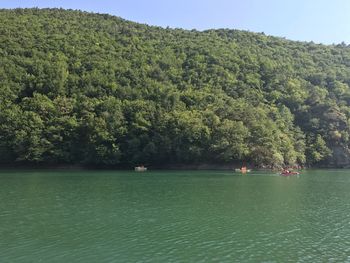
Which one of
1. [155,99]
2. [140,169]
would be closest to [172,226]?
[140,169]

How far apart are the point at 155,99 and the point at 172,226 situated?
9917cm

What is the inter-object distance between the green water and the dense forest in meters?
55.3

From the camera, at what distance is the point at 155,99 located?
132250mm

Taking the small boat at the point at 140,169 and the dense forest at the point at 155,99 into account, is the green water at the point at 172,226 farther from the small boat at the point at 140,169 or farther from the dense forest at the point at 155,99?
the dense forest at the point at 155,99

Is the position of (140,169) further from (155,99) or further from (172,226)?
(172,226)

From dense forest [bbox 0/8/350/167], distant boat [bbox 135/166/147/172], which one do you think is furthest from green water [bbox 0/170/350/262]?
dense forest [bbox 0/8/350/167]

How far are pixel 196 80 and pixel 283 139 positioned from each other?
40137 millimetres

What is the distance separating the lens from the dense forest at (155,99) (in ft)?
372

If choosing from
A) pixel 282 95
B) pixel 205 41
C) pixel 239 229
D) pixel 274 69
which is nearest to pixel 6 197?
pixel 239 229

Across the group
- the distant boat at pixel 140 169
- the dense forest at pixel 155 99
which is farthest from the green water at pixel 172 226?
the dense forest at pixel 155 99

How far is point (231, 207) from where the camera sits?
45.0m

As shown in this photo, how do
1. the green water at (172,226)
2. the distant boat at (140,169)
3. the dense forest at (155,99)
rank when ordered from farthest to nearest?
1. the dense forest at (155,99)
2. the distant boat at (140,169)
3. the green water at (172,226)

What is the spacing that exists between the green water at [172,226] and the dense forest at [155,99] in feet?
181

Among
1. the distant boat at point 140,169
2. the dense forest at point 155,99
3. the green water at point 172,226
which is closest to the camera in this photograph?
the green water at point 172,226
